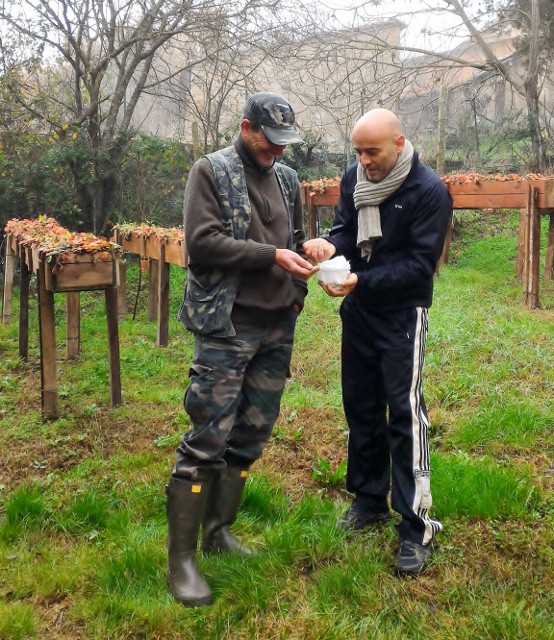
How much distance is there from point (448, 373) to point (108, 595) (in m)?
3.83

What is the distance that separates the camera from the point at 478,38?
15.3 metres

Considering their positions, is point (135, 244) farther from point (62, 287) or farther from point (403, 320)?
point (403, 320)

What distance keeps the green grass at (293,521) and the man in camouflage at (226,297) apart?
1.15 feet

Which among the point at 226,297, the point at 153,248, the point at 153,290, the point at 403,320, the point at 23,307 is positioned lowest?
the point at 23,307

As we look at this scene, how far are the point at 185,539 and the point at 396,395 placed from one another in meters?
1.15

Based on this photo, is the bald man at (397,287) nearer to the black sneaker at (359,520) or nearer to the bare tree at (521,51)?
the black sneaker at (359,520)

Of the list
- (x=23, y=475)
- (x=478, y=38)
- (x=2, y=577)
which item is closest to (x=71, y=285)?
(x=23, y=475)

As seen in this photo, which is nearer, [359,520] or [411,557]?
[411,557]

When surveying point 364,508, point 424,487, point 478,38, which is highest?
point 478,38

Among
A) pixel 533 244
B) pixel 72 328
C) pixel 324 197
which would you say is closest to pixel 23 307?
pixel 72 328

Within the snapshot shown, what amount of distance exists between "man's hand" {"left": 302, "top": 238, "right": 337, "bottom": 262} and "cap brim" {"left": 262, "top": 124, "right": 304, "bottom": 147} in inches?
19.6

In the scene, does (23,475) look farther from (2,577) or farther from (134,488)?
(2,577)

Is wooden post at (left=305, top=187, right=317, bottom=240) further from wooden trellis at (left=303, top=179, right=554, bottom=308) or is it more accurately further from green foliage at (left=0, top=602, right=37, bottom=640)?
green foliage at (left=0, top=602, right=37, bottom=640)

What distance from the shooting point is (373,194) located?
3.14 meters
